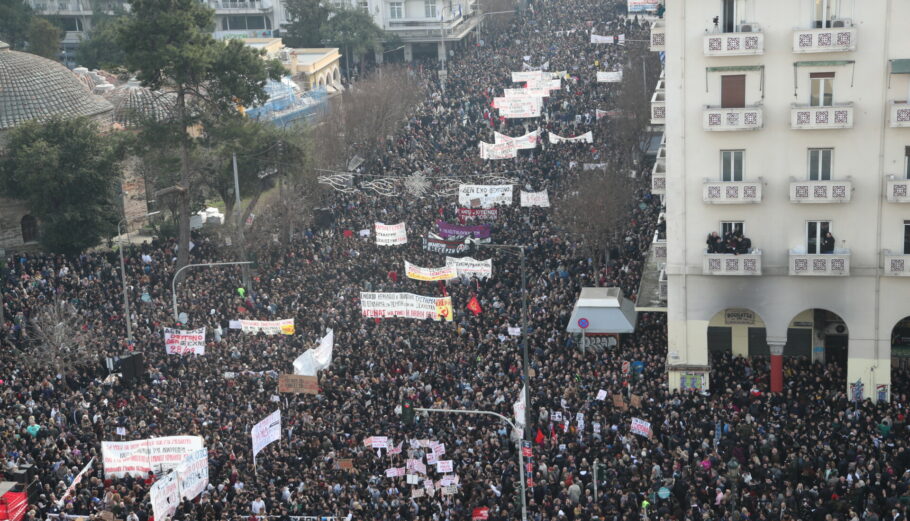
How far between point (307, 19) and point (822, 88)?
72193mm

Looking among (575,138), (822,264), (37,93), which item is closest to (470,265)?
(822,264)

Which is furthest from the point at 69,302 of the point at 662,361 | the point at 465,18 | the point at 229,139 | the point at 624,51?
the point at 465,18

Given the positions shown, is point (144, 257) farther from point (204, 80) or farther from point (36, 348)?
point (36, 348)

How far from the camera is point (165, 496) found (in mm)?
39906

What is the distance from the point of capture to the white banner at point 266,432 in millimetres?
42719

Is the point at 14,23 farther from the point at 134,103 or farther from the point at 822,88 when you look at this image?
the point at 822,88

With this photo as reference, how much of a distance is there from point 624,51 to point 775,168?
153 ft

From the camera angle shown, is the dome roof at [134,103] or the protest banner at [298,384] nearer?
the protest banner at [298,384]

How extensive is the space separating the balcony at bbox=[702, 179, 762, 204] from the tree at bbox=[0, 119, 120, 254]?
32.1 metres

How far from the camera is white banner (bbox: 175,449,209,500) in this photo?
40469mm

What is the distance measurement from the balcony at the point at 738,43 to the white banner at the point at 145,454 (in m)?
20.1

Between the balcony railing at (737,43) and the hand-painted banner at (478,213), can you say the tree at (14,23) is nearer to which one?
the hand-painted banner at (478,213)

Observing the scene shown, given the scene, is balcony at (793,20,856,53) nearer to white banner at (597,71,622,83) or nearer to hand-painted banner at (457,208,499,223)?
hand-painted banner at (457,208,499,223)

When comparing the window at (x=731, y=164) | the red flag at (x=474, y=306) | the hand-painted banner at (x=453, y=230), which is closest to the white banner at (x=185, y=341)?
the red flag at (x=474, y=306)
